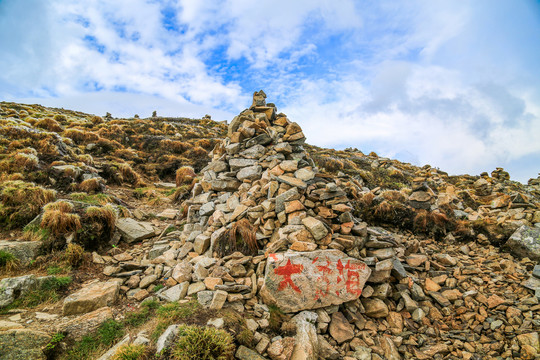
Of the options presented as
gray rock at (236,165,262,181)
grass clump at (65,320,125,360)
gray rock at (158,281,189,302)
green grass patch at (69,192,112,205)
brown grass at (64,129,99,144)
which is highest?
brown grass at (64,129,99,144)

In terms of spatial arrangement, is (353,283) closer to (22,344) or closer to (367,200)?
(367,200)

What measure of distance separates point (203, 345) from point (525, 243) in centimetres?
915

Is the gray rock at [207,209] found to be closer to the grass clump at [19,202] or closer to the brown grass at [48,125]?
the grass clump at [19,202]

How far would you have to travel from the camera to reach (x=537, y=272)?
223 inches

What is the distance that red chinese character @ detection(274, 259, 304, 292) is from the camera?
16.2 feet

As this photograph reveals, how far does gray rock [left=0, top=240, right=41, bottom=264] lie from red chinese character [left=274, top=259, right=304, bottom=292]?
709 centimetres

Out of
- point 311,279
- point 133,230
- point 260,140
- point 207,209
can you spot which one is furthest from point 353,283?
point 133,230

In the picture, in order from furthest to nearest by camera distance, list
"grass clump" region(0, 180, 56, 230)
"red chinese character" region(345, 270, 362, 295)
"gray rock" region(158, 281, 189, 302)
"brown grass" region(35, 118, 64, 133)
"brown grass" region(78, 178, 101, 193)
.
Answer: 1. "brown grass" region(35, 118, 64, 133)
2. "brown grass" region(78, 178, 101, 193)
3. "grass clump" region(0, 180, 56, 230)
4. "red chinese character" region(345, 270, 362, 295)
5. "gray rock" region(158, 281, 189, 302)

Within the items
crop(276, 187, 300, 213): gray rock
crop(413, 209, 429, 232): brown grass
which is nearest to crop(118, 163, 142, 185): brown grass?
crop(276, 187, 300, 213): gray rock

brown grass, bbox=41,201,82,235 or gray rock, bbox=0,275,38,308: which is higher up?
brown grass, bbox=41,201,82,235

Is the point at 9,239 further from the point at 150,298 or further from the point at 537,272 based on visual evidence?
the point at 537,272

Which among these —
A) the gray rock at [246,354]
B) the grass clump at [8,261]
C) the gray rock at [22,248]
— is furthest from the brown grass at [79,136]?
the gray rock at [246,354]

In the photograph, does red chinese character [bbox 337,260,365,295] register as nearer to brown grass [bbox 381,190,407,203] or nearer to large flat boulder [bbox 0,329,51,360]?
large flat boulder [bbox 0,329,51,360]


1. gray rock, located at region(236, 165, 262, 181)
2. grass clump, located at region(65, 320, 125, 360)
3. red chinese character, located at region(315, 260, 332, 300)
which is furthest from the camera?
gray rock, located at region(236, 165, 262, 181)
